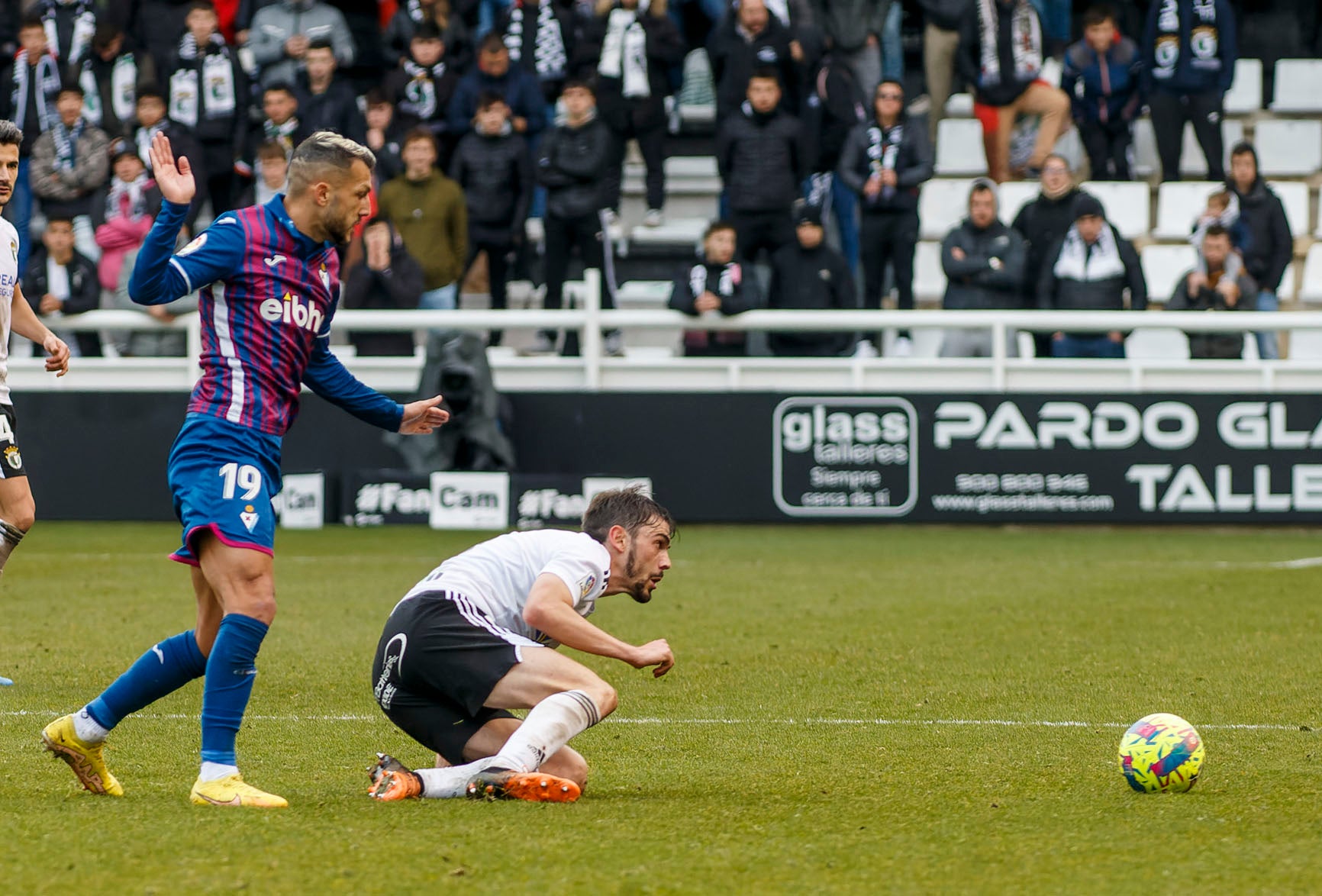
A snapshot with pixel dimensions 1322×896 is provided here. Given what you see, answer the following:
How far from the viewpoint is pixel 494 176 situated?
1598 centimetres

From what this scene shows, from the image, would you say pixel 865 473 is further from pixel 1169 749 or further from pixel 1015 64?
pixel 1169 749

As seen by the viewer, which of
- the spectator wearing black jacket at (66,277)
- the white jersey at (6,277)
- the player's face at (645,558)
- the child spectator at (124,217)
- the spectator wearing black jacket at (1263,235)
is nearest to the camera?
the player's face at (645,558)

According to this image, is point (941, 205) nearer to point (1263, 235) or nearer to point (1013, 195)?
point (1013, 195)

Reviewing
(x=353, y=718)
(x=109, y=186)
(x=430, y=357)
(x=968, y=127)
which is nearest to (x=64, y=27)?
(x=109, y=186)

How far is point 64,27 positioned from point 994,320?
9753 mm

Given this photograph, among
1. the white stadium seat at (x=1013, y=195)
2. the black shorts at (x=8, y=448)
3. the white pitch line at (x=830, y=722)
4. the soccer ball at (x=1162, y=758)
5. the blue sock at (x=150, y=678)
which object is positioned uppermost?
the white stadium seat at (x=1013, y=195)

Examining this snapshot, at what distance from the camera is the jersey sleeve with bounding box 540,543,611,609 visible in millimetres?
5137

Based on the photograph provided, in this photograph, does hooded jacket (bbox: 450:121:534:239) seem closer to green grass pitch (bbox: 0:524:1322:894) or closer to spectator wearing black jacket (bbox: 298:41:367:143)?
spectator wearing black jacket (bbox: 298:41:367:143)

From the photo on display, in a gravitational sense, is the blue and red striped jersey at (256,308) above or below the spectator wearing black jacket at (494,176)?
below

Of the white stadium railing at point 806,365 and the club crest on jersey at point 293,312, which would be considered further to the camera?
the white stadium railing at point 806,365

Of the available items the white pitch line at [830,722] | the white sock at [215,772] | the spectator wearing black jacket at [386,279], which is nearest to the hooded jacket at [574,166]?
the spectator wearing black jacket at [386,279]

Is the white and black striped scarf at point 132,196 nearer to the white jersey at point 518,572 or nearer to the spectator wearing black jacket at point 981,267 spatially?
the spectator wearing black jacket at point 981,267

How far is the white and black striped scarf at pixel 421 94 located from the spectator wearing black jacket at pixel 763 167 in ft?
9.46

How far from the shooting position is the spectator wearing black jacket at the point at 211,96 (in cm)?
1688
